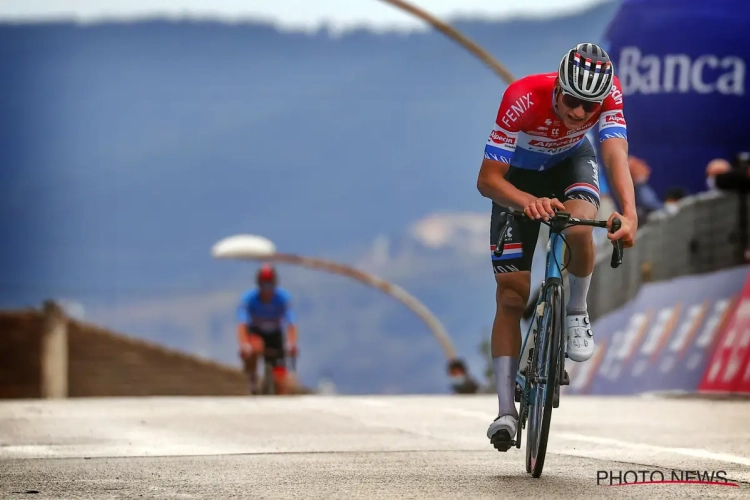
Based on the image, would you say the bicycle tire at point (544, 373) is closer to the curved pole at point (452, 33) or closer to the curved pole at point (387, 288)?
the curved pole at point (452, 33)

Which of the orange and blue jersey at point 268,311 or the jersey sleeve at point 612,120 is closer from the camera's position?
the jersey sleeve at point 612,120

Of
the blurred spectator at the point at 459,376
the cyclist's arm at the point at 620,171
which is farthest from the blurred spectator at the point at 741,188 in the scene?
the blurred spectator at the point at 459,376

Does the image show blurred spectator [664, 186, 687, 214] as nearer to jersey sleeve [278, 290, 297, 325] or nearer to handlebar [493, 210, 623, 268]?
jersey sleeve [278, 290, 297, 325]

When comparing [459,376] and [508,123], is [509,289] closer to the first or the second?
[508,123]

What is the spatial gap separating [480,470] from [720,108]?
851 inches

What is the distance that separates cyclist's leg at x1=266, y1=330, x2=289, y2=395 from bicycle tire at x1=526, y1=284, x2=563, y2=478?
14157mm

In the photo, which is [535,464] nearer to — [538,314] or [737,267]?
[538,314]

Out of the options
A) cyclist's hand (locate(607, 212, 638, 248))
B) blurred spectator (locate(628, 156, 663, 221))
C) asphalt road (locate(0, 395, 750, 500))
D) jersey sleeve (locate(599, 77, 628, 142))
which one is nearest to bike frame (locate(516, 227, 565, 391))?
cyclist's hand (locate(607, 212, 638, 248))

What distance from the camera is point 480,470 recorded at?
841 centimetres

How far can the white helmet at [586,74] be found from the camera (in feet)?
26.1

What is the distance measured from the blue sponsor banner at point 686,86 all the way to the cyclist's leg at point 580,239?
2084 cm

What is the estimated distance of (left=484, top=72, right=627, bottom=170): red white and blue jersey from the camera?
27.2 feet

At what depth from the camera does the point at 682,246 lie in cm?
2053

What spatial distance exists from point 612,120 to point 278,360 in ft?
47.5
